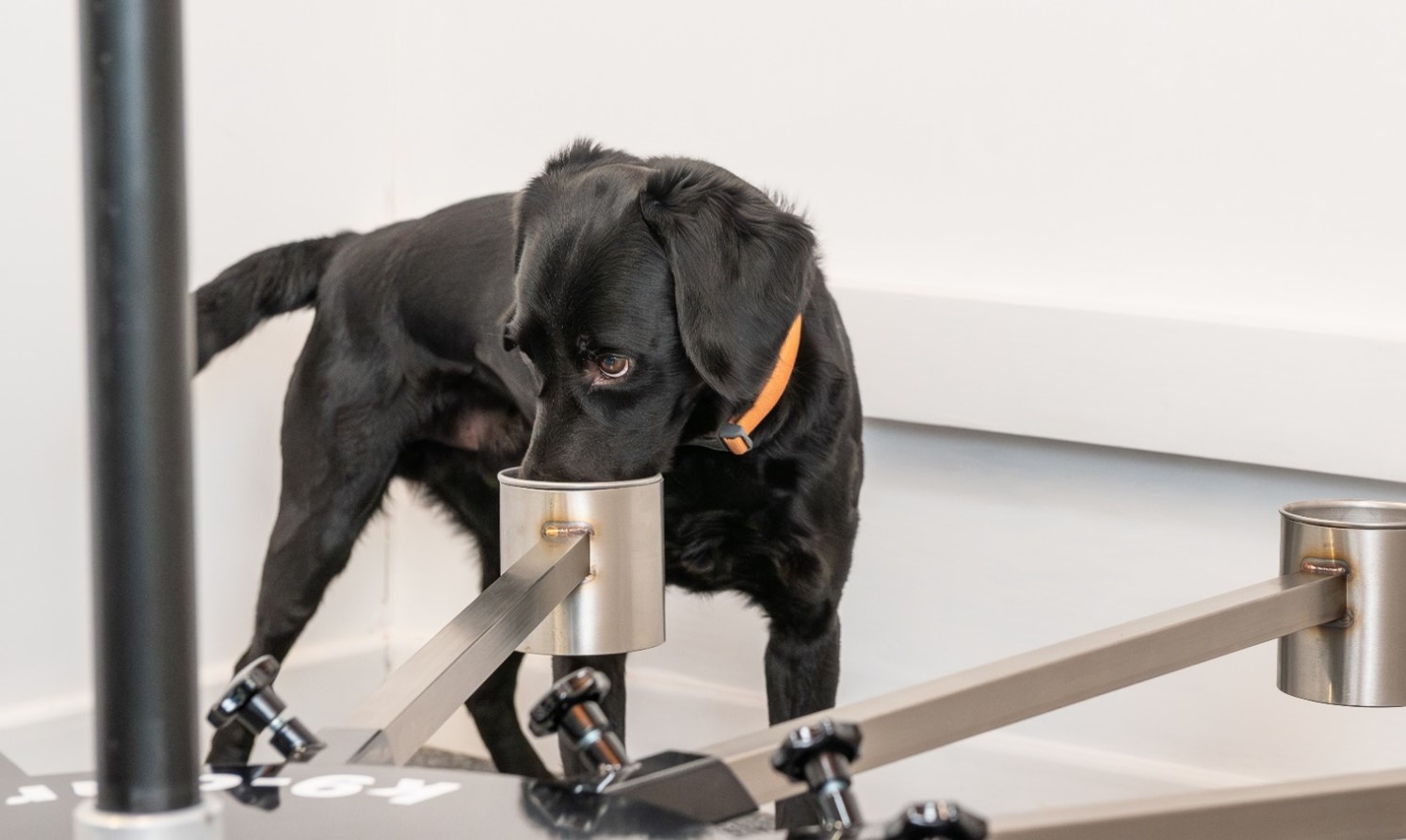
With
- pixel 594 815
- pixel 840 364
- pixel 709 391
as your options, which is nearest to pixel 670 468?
pixel 709 391

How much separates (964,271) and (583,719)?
1.49m

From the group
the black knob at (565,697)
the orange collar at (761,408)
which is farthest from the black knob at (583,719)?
the orange collar at (761,408)

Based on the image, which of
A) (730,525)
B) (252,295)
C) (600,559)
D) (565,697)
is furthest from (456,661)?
(252,295)

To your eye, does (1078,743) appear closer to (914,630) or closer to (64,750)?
(914,630)

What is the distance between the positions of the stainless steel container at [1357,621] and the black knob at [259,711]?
30.7 inches

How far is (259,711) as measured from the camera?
0.73 meters

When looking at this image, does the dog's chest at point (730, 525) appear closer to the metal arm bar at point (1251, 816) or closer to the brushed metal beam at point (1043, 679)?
the brushed metal beam at point (1043, 679)

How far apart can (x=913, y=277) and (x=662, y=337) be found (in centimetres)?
74

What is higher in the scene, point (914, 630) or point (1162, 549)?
point (1162, 549)

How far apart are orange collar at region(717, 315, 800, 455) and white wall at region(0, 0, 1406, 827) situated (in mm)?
595

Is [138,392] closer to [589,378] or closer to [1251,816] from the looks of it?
[1251,816]

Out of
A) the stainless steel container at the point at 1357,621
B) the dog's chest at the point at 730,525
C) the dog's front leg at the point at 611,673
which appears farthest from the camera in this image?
the dog's front leg at the point at 611,673

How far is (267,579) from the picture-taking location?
198 cm

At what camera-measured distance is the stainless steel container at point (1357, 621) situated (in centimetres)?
110
